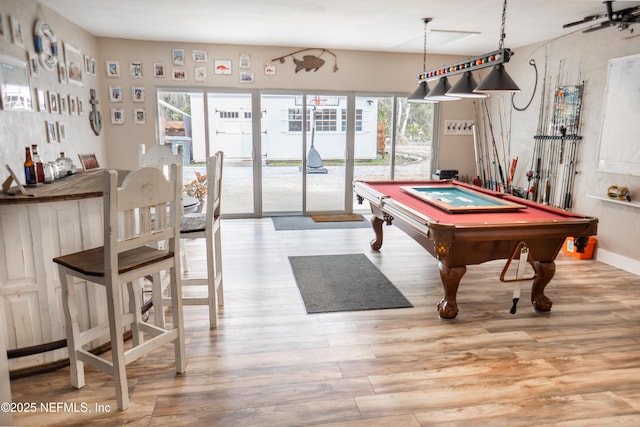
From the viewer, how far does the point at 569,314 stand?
3465mm

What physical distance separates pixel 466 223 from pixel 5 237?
294 cm

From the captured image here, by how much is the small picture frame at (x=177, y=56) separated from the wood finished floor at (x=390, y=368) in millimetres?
3911

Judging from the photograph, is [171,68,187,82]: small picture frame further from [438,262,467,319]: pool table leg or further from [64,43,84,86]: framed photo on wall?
[438,262,467,319]: pool table leg

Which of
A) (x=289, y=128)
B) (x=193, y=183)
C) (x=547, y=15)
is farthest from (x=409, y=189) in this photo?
(x=193, y=183)

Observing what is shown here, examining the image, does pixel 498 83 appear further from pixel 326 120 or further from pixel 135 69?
pixel 135 69

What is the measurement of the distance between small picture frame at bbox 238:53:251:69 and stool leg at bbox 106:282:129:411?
5206 mm

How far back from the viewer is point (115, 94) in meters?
6.23

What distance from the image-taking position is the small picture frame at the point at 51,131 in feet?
14.4

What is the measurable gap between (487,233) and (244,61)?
4.95 metres

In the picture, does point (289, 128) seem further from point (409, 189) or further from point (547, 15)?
point (547, 15)

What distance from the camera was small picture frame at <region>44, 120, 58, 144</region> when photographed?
14.4ft

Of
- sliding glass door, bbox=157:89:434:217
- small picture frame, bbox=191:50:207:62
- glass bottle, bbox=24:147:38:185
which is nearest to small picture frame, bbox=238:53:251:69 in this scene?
sliding glass door, bbox=157:89:434:217

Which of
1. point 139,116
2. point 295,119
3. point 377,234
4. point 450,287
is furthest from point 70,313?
point 295,119

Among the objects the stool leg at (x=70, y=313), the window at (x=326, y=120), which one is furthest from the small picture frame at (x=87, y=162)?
the window at (x=326, y=120)
